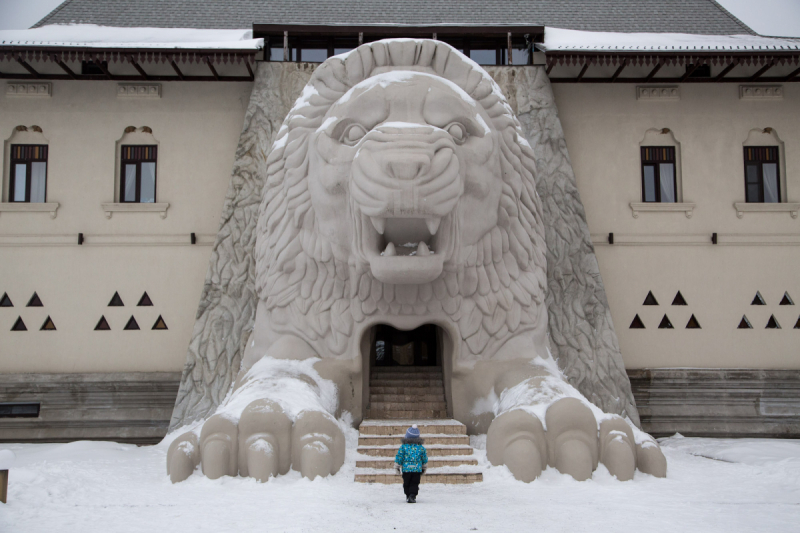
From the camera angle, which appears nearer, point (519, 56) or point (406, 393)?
point (406, 393)

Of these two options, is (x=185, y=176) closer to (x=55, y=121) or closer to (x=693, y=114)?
(x=55, y=121)

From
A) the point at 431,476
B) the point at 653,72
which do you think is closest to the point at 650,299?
the point at 653,72

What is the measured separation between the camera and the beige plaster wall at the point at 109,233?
714 centimetres

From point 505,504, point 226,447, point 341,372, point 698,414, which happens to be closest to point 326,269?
point 341,372

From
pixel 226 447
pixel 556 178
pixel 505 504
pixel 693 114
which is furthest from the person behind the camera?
pixel 693 114

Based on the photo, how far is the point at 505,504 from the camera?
11.4ft

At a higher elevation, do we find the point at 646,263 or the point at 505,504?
the point at 646,263

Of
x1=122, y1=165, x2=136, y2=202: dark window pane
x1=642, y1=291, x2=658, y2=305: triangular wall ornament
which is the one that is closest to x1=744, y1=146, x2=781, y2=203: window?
x1=642, y1=291, x2=658, y2=305: triangular wall ornament

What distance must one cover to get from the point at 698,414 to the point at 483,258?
3.64 m

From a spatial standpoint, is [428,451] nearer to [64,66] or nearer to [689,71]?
[689,71]

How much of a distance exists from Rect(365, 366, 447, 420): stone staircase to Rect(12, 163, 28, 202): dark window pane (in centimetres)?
439

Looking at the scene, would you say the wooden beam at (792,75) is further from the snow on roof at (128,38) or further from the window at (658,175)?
the snow on roof at (128,38)

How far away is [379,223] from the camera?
13.9ft

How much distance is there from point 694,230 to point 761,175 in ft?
3.40
